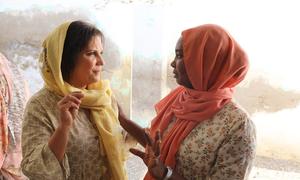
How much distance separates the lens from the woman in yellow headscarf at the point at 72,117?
60.1 inches

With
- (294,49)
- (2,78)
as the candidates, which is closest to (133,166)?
(2,78)

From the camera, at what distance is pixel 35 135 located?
1.57 meters

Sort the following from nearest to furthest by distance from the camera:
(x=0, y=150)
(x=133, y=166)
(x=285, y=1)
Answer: (x=0, y=150)
(x=285, y=1)
(x=133, y=166)

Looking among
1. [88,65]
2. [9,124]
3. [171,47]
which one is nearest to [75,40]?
[88,65]

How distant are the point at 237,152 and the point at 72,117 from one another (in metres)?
0.66

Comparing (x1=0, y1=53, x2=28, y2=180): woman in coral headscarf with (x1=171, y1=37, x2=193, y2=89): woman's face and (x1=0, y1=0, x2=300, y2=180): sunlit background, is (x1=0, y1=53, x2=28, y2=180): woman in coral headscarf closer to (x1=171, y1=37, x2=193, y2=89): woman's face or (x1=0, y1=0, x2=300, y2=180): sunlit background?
(x1=0, y1=0, x2=300, y2=180): sunlit background

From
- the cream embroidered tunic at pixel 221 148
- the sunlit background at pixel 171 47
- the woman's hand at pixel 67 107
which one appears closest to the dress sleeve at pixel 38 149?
the woman's hand at pixel 67 107

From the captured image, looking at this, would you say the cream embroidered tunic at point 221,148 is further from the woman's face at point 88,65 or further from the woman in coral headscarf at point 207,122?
the woman's face at point 88,65

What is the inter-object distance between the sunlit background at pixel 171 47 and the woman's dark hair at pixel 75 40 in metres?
1.41

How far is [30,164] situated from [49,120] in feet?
0.65

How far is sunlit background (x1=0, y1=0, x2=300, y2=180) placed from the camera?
2719 millimetres

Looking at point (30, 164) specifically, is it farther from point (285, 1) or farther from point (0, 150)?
point (285, 1)

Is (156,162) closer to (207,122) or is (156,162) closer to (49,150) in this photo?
(207,122)

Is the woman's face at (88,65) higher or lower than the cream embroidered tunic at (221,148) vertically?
higher
